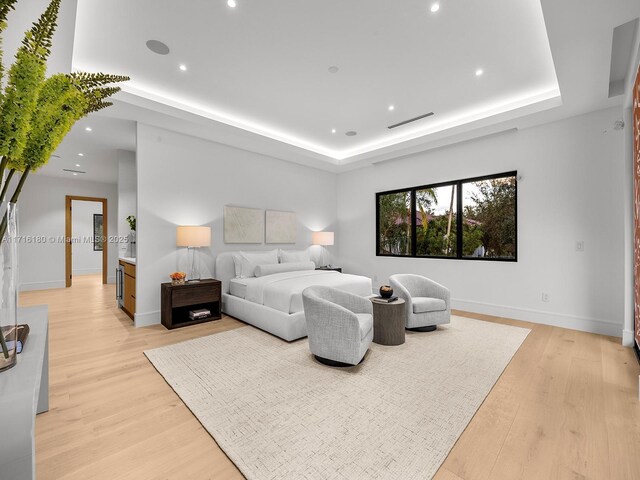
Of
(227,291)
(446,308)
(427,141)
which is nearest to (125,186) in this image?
(227,291)

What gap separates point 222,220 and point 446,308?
377 cm

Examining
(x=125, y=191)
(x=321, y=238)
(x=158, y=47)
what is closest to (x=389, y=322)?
(x=321, y=238)

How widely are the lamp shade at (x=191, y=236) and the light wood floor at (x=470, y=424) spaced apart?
148 cm

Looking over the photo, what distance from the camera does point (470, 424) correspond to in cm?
197

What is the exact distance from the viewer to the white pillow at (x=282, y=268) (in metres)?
4.72

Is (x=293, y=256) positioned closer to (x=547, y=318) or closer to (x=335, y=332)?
(x=335, y=332)

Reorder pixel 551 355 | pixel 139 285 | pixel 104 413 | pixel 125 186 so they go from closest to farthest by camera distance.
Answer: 1. pixel 104 413
2. pixel 551 355
3. pixel 139 285
4. pixel 125 186

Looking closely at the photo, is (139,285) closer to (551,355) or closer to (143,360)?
(143,360)

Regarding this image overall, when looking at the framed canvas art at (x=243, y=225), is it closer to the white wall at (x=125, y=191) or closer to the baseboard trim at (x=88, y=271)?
the white wall at (x=125, y=191)

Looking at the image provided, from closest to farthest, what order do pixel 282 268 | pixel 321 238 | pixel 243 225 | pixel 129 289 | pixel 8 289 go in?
pixel 8 289 < pixel 129 289 < pixel 282 268 < pixel 243 225 < pixel 321 238

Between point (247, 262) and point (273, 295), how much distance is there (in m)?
1.28

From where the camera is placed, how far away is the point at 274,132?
5289 millimetres

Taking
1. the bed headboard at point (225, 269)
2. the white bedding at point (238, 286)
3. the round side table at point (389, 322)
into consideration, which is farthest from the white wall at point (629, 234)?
the bed headboard at point (225, 269)

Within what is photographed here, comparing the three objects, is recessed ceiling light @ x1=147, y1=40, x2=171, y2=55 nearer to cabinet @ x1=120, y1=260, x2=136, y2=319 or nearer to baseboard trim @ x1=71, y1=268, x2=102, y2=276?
cabinet @ x1=120, y1=260, x2=136, y2=319
